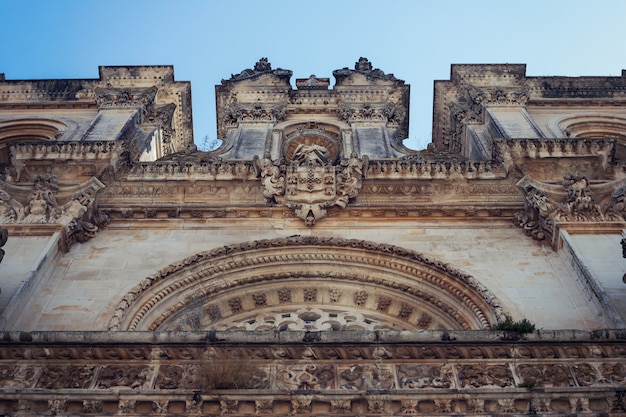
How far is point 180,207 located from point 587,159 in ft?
29.3

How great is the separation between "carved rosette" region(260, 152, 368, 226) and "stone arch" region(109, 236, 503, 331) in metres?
1.19

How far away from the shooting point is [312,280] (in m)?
14.6

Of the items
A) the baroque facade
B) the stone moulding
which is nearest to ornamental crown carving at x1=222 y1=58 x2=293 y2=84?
the baroque facade

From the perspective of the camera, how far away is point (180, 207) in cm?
1591

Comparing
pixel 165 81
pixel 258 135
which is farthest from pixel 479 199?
pixel 165 81

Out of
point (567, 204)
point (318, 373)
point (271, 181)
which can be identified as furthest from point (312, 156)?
point (318, 373)

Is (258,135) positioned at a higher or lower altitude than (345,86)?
lower

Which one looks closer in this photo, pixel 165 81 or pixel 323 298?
pixel 323 298

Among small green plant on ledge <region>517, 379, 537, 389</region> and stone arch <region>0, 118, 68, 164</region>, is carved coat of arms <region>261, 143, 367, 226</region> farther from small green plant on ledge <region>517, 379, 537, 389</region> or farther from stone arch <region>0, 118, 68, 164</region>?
stone arch <region>0, 118, 68, 164</region>

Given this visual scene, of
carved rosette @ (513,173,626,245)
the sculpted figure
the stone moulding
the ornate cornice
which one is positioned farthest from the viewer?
the sculpted figure

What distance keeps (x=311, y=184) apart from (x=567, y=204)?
5183 mm

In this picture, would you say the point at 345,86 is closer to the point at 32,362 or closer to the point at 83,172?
A: the point at 83,172

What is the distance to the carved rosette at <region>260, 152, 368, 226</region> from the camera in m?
15.9

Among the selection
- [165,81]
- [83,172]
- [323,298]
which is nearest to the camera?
[323,298]
